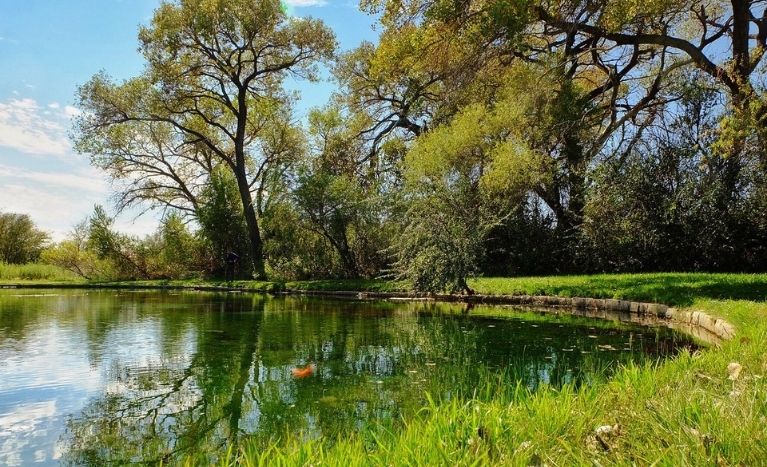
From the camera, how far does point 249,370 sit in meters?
6.26

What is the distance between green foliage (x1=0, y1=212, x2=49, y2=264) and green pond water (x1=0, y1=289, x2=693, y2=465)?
1393 inches

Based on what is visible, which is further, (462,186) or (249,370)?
(462,186)

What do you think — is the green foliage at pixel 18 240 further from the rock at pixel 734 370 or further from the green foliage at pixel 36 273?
the rock at pixel 734 370

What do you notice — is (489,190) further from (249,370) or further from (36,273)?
(36,273)

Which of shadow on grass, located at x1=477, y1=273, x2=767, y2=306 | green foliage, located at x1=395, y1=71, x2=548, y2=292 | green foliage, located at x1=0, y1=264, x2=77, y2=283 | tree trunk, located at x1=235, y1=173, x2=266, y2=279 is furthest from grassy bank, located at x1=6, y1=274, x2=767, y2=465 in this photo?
green foliage, located at x1=0, y1=264, x2=77, y2=283

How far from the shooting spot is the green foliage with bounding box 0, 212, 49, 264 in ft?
134

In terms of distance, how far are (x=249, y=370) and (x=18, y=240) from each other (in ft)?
144

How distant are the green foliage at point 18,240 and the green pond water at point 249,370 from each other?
35393mm

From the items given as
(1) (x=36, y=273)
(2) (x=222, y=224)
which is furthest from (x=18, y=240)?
(2) (x=222, y=224)

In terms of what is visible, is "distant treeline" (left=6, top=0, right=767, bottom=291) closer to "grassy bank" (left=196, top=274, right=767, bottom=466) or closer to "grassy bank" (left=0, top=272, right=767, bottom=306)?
"grassy bank" (left=0, top=272, right=767, bottom=306)

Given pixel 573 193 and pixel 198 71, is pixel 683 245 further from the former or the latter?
pixel 198 71

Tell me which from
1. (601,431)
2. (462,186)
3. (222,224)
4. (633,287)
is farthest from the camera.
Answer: (222,224)

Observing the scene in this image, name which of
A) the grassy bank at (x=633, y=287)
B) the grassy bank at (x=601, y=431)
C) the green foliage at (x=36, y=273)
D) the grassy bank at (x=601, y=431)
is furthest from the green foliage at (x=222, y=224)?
the grassy bank at (x=601, y=431)

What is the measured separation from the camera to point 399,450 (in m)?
2.55
